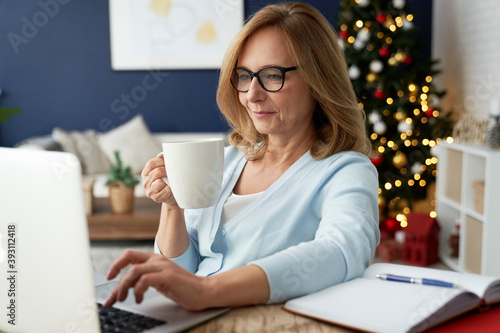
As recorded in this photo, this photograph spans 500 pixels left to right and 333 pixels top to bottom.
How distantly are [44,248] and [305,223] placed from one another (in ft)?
2.01

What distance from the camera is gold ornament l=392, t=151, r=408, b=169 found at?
4.02m

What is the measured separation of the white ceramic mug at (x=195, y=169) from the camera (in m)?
0.88

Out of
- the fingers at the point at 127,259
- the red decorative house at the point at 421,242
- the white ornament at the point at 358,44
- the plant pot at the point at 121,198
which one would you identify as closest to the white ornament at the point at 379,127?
the white ornament at the point at 358,44

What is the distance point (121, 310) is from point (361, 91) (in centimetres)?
353

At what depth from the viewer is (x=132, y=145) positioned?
15.7ft

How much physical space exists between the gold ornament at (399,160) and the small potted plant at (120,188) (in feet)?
6.24

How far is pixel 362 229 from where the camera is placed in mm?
910

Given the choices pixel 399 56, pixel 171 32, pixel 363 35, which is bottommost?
pixel 399 56

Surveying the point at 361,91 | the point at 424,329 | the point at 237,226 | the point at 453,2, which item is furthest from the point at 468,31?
the point at 424,329

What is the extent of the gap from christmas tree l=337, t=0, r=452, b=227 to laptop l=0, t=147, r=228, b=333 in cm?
354

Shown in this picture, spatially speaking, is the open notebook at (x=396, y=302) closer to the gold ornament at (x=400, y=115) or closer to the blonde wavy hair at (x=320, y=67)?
the blonde wavy hair at (x=320, y=67)

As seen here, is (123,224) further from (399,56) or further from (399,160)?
(399,56)

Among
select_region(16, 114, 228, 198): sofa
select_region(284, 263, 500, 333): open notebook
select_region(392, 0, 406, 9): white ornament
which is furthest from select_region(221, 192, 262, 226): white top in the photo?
select_region(16, 114, 228, 198): sofa

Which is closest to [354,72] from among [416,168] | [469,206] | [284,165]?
[416,168]
